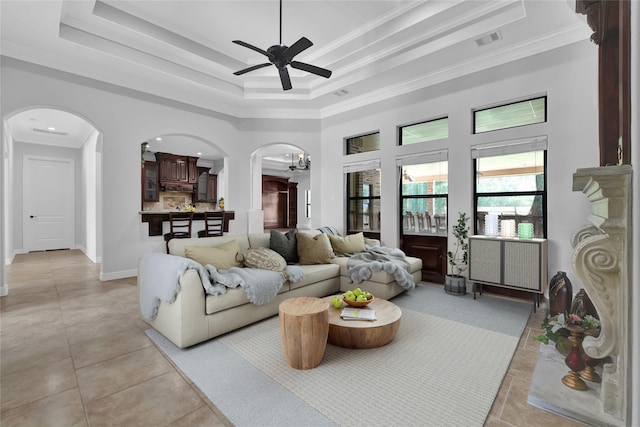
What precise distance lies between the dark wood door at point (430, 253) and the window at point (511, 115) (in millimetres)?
1783

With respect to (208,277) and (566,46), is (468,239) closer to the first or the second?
(566,46)

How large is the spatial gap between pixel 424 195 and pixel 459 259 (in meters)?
1.18

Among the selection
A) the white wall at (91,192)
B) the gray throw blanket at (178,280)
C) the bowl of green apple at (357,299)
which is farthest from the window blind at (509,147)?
the white wall at (91,192)

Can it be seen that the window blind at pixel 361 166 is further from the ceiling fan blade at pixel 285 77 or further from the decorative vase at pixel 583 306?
the decorative vase at pixel 583 306

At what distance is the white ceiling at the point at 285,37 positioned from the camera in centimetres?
325

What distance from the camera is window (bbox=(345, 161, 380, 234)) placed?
221 inches

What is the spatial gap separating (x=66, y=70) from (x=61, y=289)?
122 inches

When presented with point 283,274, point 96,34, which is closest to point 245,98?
point 96,34

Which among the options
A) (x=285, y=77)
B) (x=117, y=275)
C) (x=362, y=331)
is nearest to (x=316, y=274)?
(x=362, y=331)

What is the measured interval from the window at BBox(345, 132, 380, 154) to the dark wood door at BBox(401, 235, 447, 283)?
6.09 ft

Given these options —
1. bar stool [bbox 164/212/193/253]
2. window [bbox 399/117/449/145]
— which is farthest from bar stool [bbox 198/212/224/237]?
window [bbox 399/117/449/145]

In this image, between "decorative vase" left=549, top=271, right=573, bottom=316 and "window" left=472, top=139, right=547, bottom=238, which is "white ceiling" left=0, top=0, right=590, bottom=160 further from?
"decorative vase" left=549, top=271, right=573, bottom=316

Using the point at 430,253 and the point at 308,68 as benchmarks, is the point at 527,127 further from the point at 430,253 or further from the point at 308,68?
the point at 308,68

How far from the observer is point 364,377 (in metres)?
2.00
